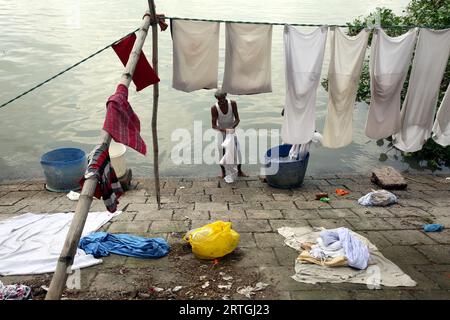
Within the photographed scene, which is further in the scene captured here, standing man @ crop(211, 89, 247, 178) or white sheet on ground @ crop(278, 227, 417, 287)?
standing man @ crop(211, 89, 247, 178)

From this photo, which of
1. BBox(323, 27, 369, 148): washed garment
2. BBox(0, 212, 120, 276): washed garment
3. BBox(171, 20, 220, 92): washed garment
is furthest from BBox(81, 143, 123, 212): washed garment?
BBox(323, 27, 369, 148): washed garment

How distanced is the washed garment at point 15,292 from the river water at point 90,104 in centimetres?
572

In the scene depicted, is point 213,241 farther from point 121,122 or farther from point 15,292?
point 15,292

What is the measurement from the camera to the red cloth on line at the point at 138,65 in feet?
15.9

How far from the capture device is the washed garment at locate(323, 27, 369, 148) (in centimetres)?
530

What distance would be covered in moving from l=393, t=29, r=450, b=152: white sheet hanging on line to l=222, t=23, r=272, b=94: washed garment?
2.35 meters

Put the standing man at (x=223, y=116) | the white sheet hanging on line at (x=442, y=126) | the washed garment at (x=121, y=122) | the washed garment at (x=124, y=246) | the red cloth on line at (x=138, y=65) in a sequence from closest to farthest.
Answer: the washed garment at (x=121, y=122)
the washed garment at (x=124, y=246)
the red cloth on line at (x=138, y=65)
the white sheet hanging on line at (x=442, y=126)
the standing man at (x=223, y=116)

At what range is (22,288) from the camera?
12.0ft

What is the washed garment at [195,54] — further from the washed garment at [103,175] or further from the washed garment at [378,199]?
the washed garment at [378,199]

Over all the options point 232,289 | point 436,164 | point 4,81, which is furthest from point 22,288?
point 4,81

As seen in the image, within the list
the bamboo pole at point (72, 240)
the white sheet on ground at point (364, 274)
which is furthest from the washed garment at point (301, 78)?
the bamboo pole at point (72, 240)

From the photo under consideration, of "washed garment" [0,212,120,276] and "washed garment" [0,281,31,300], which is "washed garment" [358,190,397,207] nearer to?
"washed garment" [0,212,120,276]

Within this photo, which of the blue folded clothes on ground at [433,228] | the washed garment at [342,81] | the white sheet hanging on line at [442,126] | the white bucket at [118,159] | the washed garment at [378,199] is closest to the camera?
the blue folded clothes on ground at [433,228]

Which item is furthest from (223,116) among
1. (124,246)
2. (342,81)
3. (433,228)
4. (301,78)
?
(433,228)
